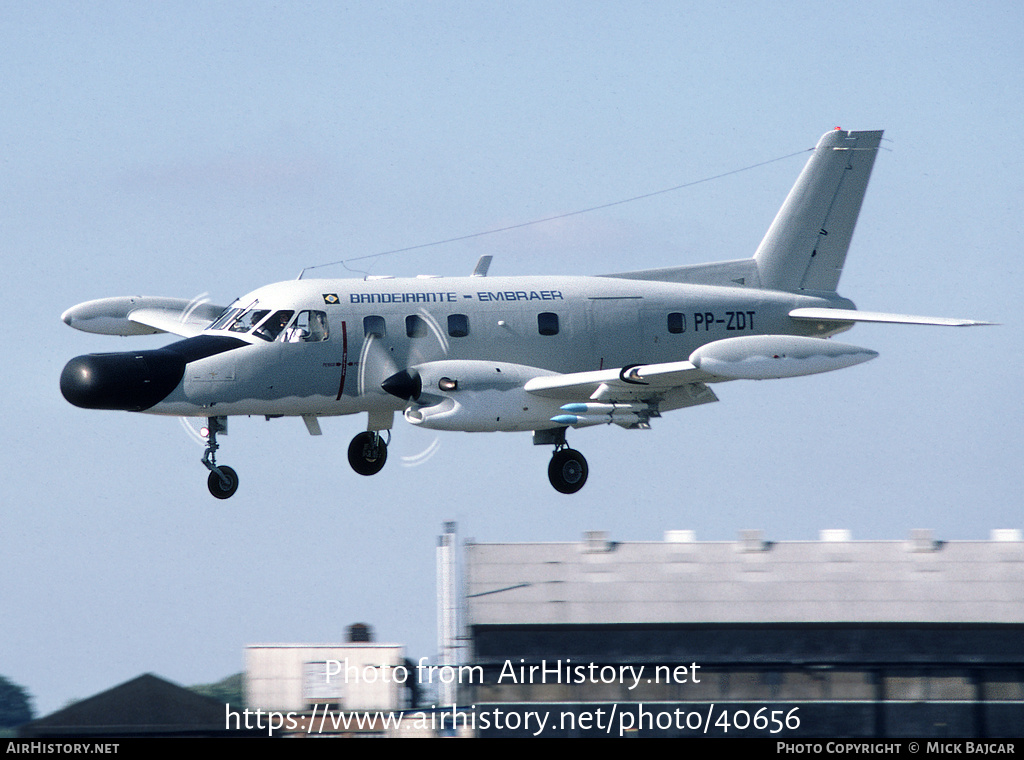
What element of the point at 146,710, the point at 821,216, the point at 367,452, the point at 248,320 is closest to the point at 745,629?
the point at 821,216

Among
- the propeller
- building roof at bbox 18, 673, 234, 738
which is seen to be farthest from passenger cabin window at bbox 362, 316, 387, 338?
building roof at bbox 18, 673, 234, 738

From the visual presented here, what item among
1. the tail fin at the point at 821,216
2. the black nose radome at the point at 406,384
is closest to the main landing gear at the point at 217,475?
the black nose radome at the point at 406,384

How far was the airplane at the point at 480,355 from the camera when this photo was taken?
25828mm

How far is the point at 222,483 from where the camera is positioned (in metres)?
27.6

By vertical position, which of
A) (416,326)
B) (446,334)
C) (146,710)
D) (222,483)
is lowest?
(146,710)

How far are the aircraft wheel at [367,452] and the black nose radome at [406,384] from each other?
2.86m

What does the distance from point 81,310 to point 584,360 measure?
11.7m

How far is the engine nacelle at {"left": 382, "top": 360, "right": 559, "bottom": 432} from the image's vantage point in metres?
26.8

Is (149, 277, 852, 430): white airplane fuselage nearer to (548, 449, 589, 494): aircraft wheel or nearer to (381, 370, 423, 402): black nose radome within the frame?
(381, 370, 423, 402): black nose radome

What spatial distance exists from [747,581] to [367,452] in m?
12.0

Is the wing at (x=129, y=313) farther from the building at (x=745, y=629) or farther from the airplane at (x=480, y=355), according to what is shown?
the building at (x=745, y=629)

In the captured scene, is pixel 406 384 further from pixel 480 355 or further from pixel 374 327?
pixel 480 355

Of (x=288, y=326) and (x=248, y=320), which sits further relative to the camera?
(x=248, y=320)
